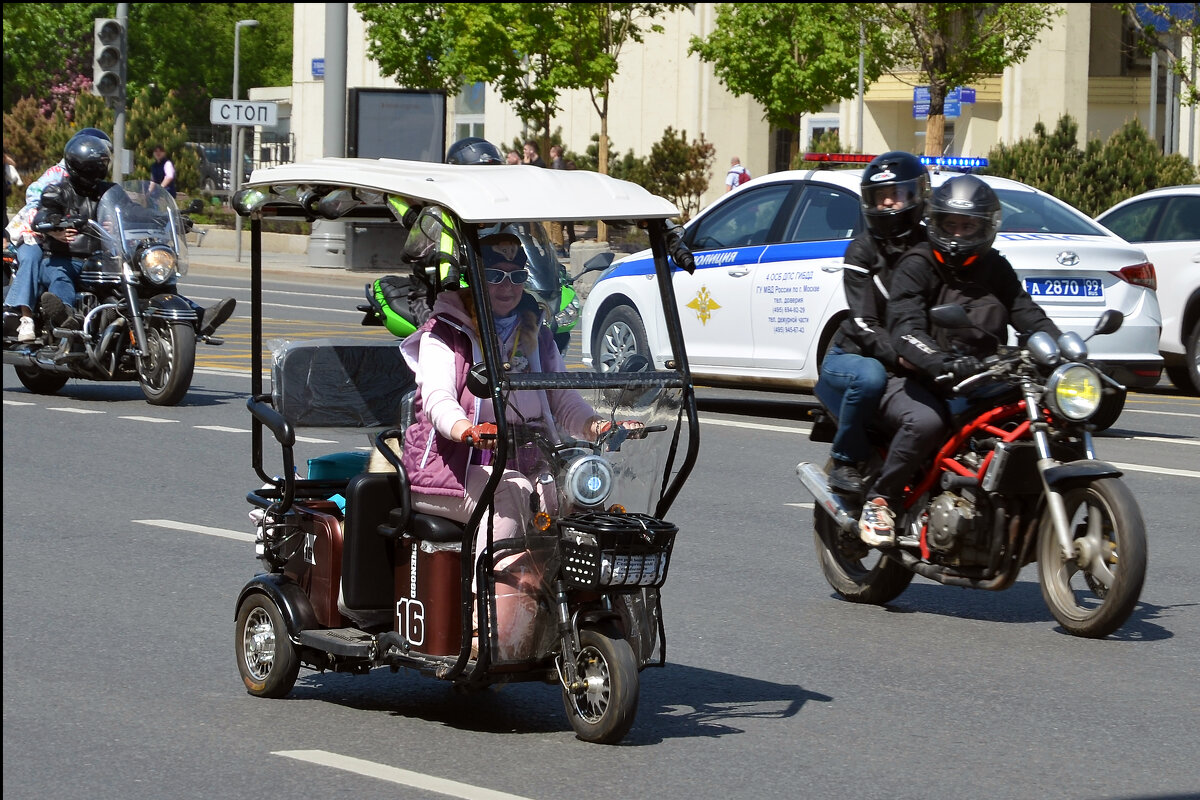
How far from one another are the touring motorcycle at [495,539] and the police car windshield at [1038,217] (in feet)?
25.7

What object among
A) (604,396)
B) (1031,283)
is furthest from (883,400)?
(1031,283)

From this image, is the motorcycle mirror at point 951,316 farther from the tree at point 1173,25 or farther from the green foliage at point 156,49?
the green foliage at point 156,49

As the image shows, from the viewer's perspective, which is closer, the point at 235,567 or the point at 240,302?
the point at 235,567

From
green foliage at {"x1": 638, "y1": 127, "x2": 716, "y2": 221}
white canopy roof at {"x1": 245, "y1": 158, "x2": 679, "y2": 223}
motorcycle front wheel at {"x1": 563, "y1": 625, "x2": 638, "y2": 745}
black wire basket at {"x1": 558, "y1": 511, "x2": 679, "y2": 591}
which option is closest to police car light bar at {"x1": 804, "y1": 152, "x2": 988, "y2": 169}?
white canopy roof at {"x1": 245, "y1": 158, "x2": 679, "y2": 223}

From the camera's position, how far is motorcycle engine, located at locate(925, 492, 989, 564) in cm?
774

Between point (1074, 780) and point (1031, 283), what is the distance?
26.1ft

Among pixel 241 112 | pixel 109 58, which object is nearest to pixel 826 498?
pixel 109 58

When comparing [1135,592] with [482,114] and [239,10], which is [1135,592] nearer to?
[482,114]

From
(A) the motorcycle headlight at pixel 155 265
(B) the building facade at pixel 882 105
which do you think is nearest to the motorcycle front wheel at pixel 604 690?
(A) the motorcycle headlight at pixel 155 265

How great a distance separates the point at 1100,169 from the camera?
93.0 ft

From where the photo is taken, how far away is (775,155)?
53.3m

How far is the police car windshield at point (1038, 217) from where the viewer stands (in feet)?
44.9

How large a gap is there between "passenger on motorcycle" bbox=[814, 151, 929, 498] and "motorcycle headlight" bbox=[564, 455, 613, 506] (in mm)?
2291

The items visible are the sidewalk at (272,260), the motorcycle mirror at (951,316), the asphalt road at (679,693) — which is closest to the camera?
the asphalt road at (679,693)
